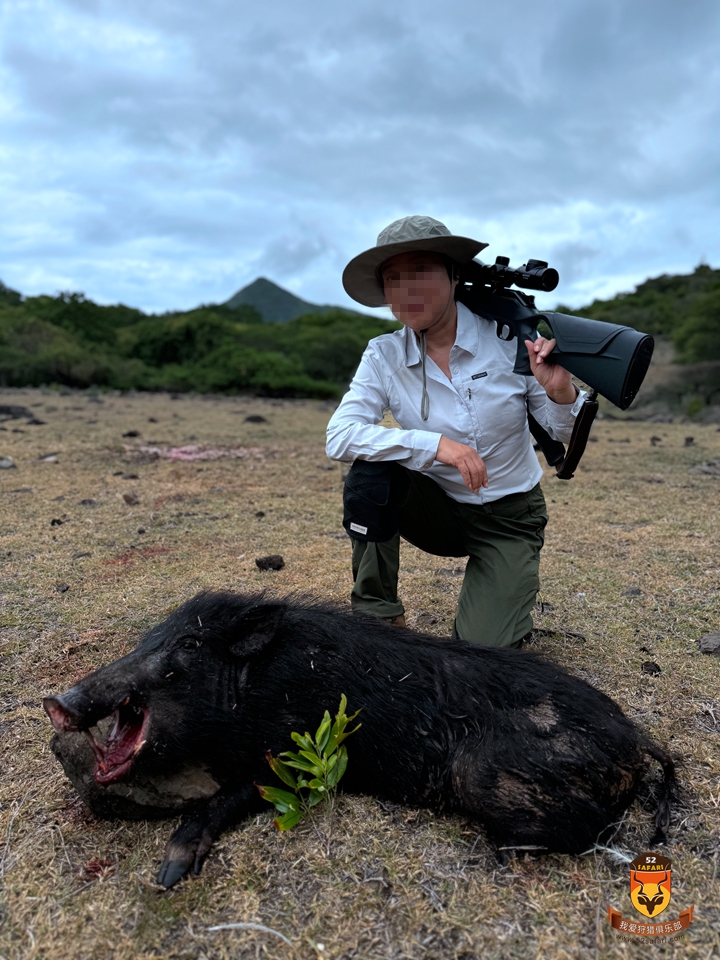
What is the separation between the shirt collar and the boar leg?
1948mm

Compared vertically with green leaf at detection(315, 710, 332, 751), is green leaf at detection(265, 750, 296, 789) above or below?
below

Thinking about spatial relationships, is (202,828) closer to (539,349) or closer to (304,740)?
(304,740)

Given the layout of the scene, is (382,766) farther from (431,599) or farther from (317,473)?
(317,473)

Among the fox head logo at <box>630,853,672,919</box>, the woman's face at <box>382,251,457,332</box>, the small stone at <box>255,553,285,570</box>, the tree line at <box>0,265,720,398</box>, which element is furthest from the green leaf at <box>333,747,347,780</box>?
the tree line at <box>0,265,720,398</box>

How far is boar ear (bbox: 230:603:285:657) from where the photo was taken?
2428mm

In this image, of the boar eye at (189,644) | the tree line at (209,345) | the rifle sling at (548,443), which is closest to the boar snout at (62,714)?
the boar eye at (189,644)

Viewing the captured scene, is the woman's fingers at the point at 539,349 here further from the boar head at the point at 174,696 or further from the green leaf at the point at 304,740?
the green leaf at the point at 304,740

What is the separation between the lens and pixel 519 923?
1.92 metres

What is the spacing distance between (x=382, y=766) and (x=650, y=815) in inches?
34.9

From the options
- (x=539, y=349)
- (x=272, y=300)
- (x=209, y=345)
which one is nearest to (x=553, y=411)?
(x=539, y=349)

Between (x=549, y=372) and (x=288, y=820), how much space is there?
201cm

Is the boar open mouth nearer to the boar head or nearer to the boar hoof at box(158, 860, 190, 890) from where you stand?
the boar head

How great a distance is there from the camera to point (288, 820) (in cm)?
222

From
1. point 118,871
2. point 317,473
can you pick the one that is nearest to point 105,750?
point 118,871
